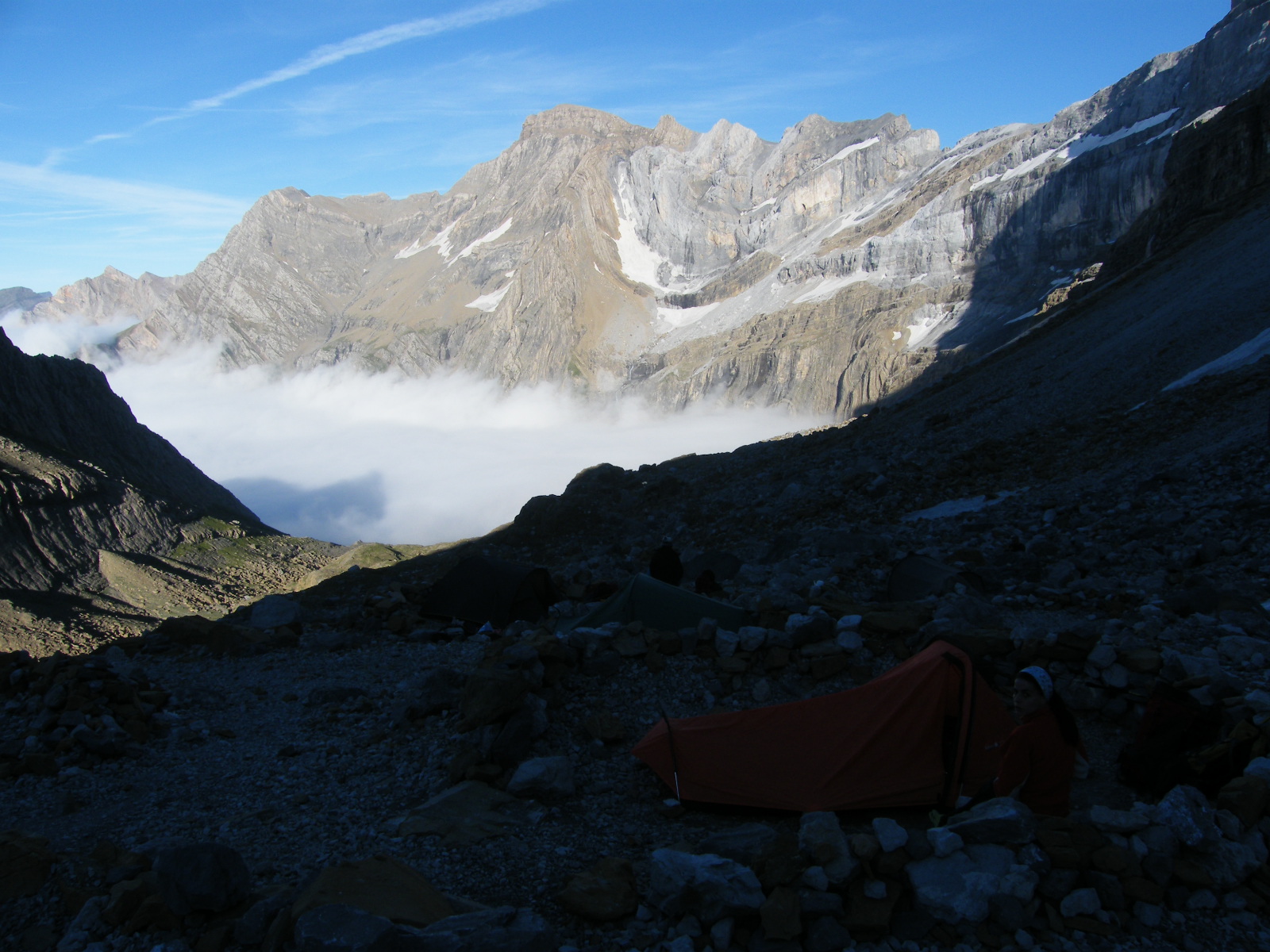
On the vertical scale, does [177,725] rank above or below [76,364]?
below

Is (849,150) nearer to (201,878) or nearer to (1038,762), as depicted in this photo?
(1038,762)

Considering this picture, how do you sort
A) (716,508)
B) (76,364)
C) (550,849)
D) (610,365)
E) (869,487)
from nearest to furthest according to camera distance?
(550,849) < (869,487) < (716,508) < (76,364) < (610,365)

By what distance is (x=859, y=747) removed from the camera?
6293mm

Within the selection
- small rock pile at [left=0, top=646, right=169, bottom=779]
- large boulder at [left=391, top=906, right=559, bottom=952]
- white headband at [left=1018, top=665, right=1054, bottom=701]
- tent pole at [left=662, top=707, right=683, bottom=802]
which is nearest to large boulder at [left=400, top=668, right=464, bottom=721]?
tent pole at [left=662, top=707, right=683, bottom=802]

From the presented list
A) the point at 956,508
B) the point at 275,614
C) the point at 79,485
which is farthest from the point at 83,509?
the point at 956,508

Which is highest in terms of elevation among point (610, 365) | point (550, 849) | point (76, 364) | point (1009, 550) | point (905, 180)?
point (905, 180)

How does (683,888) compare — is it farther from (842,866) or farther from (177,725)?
(177,725)

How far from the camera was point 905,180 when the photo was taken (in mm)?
168250

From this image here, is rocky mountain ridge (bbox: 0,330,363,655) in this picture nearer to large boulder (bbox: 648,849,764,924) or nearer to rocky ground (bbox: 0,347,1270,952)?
rocky ground (bbox: 0,347,1270,952)

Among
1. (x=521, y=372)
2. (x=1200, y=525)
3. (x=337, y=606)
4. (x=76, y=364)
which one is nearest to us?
(x=1200, y=525)

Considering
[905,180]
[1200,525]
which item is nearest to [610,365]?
[905,180]

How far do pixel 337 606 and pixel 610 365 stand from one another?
6613 inches

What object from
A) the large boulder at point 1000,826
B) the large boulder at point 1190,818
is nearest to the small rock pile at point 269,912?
the large boulder at point 1000,826

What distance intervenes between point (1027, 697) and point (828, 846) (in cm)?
197
